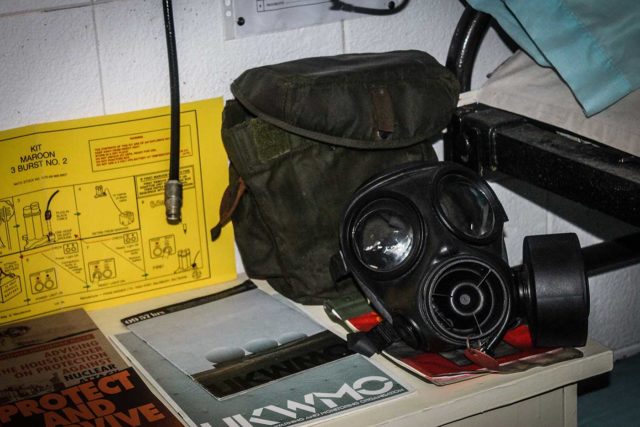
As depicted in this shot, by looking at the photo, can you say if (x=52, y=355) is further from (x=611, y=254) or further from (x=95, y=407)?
(x=611, y=254)

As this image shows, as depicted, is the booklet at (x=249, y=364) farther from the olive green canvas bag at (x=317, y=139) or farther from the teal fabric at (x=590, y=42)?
the teal fabric at (x=590, y=42)

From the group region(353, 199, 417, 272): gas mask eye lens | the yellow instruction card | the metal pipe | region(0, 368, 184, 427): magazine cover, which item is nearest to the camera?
region(0, 368, 184, 427): magazine cover

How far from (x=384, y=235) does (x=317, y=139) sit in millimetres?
166

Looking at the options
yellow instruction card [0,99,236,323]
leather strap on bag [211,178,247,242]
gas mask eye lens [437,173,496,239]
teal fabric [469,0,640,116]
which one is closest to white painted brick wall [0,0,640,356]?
yellow instruction card [0,99,236,323]

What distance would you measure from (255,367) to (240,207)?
0.30 m

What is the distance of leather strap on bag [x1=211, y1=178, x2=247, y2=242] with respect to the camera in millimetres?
1331

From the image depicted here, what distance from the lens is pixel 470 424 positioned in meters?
1.10

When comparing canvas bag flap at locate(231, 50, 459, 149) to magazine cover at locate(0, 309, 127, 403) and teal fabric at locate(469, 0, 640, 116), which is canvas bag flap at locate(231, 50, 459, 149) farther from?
magazine cover at locate(0, 309, 127, 403)

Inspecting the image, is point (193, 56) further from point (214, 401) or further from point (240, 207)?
point (214, 401)

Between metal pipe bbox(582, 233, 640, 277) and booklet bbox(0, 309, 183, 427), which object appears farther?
metal pipe bbox(582, 233, 640, 277)

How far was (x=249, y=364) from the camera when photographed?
1173 mm

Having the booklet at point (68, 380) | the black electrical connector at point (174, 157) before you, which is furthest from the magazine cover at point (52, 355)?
the black electrical connector at point (174, 157)

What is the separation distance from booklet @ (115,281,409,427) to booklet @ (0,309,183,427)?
3 centimetres

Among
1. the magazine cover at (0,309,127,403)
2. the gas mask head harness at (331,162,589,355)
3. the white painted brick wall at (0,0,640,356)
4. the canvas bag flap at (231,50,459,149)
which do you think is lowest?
the magazine cover at (0,309,127,403)
